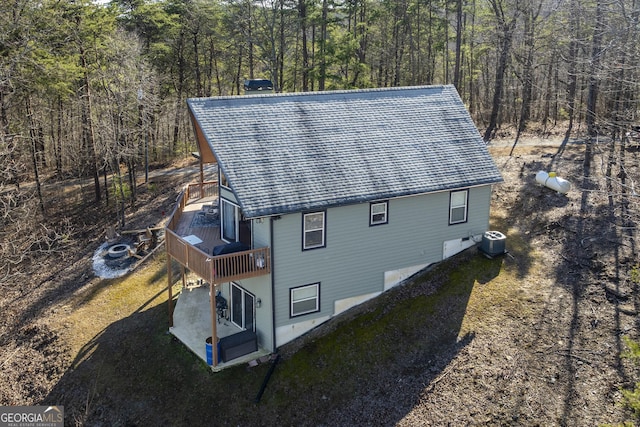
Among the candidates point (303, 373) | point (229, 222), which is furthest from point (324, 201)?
point (303, 373)

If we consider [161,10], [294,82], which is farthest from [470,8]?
[161,10]

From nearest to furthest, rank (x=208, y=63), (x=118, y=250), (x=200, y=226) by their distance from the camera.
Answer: (x=200, y=226) < (x=118, y=250) < (x=208, y=63)

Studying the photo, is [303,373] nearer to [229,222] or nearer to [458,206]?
[229,222]

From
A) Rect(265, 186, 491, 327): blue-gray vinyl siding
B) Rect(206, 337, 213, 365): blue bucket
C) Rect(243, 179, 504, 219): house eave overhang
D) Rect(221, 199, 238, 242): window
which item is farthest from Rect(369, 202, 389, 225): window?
Rect(206, 337, 213, 365): blue bucket

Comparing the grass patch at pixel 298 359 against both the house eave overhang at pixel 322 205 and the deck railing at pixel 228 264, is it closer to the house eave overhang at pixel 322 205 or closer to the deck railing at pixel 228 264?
the deck railing at pixel 228 264

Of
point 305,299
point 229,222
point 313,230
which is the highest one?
point 313,230

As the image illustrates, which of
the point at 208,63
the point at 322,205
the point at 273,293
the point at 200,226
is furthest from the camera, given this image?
the point at 208,63

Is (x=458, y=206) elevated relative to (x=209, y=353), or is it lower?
elevated
